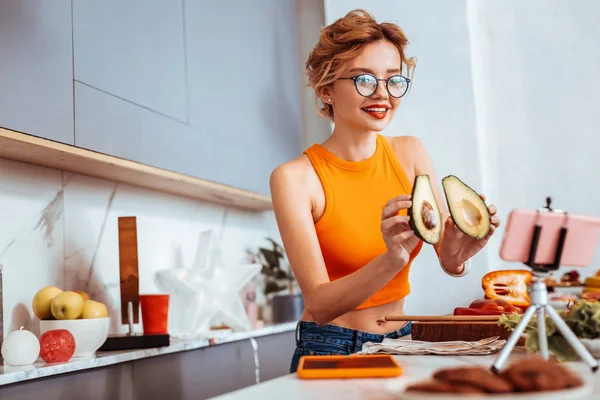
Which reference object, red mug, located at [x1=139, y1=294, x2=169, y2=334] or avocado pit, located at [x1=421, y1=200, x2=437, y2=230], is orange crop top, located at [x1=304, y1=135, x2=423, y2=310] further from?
red mug, located at [x1=139, y1=294, x2=169, y2=334]

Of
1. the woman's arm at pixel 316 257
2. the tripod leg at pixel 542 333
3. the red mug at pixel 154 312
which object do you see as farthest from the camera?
the red mug at pixel 154 312

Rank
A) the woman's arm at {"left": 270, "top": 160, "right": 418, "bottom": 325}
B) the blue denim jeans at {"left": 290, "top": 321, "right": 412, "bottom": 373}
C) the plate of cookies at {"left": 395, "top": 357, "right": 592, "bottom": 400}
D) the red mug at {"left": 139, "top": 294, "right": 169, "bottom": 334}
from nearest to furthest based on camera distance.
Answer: the plate of cookies at {"left": 395, "top": 357, "right": 592, "bottom": 400} < the woman's arm at {"left": 270, "top": 160, "right": 418, "bottom": 325} < the blue denim jeans at {"left": 290, "top": 321, "right": 412, "bottom": 373} < the red mug at {"left": 139, "top": 294, "right": 169, "bottom": 334}

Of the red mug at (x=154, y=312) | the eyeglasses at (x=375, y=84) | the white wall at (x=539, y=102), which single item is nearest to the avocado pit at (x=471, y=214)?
the eyeglasses at (x=375, y=84)

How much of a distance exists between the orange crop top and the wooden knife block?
40cm

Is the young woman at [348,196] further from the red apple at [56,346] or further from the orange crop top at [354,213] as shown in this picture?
the red apple at [56,346]

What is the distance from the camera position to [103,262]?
255 cm

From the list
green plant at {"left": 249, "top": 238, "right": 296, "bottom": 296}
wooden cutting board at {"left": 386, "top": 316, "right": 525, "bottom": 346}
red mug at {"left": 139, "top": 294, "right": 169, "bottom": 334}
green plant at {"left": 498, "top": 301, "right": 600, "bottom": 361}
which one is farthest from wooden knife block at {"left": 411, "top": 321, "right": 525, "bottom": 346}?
green plant at {"left": 249, "top": 238, "right": 296, "bottom": 296}

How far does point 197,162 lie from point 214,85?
1.17ft

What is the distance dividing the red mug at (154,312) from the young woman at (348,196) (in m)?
0.79

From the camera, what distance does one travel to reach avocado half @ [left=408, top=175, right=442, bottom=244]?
3.83 feet

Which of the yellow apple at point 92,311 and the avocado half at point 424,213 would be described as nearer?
the avocado half at point 424,213

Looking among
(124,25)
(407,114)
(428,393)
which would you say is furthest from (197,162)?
(428,393)

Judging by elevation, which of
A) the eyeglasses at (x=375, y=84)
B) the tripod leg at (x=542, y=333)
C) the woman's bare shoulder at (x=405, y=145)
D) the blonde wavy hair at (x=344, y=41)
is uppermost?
the blonde wavy hair at (x=344, y=41)

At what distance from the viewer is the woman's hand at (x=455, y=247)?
148cm
